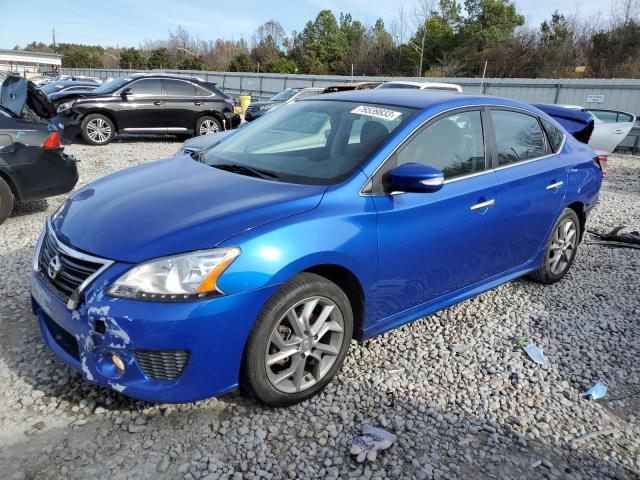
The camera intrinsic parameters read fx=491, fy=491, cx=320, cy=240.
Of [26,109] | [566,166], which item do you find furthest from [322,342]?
[26,109]

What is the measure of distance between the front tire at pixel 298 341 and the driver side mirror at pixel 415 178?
0.68 metres

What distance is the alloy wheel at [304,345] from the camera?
2.52 m

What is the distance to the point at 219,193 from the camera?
8.94 ft

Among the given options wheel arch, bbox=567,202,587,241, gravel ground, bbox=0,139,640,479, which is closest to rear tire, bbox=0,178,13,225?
gravel ground, bbox=0,139,640,479

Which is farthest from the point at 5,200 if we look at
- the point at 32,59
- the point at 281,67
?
the point at 32,59

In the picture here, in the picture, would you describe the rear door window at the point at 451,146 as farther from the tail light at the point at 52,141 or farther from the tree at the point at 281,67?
the tree at the point at 281,67

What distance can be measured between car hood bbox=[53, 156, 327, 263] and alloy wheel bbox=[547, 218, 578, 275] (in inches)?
104

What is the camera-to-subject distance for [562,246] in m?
4.42

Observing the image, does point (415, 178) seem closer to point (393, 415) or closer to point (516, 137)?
point (393, 415)

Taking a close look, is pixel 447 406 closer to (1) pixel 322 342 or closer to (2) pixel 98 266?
(1) pixel 322 342

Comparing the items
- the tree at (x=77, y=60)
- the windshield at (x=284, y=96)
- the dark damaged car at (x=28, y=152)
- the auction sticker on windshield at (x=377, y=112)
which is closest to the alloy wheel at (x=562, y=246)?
the auction sticker on windshield at (x=377, y=112)

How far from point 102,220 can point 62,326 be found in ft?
1.85

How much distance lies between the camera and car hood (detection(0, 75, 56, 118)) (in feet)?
18.4

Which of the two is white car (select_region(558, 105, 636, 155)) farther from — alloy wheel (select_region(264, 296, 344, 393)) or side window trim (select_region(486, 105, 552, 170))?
alloy wheel (select_region(264, 296, 344, 393))
